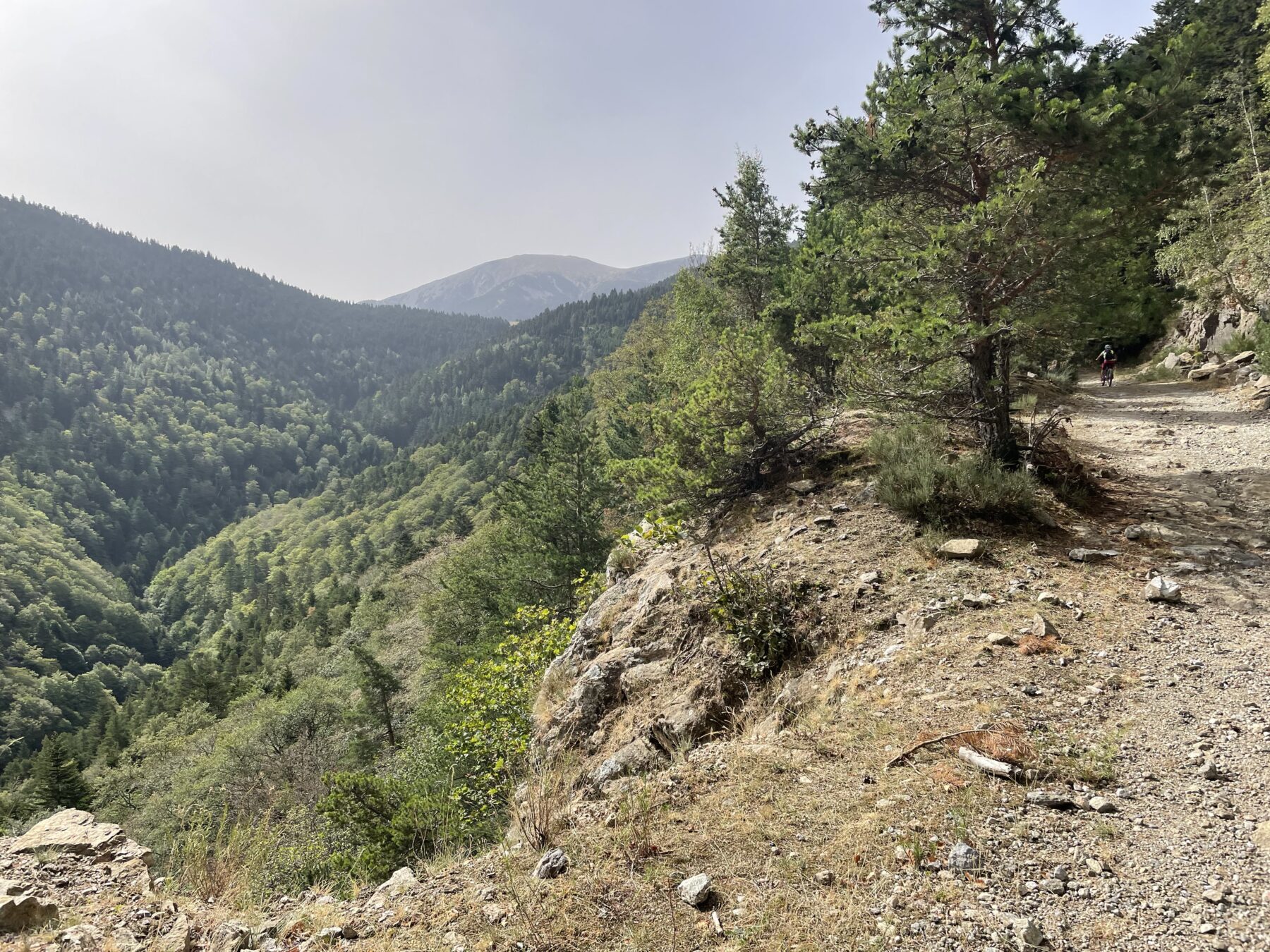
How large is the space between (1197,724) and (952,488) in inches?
183

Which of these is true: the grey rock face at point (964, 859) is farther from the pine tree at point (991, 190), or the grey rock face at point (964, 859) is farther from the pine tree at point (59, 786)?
the pine tree at point (59, 786)

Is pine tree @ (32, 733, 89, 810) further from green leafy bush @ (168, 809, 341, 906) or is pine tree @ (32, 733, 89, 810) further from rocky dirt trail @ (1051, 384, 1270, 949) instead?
rocky dirt trail @ (1051, 384, 1270, 949)

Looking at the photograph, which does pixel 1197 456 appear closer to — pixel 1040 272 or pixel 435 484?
pixel 1040 272

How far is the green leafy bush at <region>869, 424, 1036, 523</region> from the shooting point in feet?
27.5

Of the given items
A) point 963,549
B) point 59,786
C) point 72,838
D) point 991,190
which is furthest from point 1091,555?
point 59,786

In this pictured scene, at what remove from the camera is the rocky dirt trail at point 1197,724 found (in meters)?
2.98

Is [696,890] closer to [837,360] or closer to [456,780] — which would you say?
[456,780]

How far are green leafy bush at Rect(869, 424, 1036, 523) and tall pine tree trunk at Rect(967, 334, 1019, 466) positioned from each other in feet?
1.23

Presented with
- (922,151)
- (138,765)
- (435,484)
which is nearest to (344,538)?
(435,484)

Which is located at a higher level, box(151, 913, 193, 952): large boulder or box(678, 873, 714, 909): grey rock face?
box(678, 873, 714, 909): grey rock face

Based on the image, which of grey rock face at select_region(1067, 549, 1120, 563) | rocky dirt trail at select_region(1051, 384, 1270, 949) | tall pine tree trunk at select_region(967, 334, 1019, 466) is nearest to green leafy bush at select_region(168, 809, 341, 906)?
rocky dirt trail at select_region(1051, 384, 1270, 949)

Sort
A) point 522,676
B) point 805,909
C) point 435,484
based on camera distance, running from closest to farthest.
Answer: point 805,909
point 522,676
point 435,484

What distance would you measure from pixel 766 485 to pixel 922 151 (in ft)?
20.0

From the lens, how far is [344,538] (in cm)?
13125
